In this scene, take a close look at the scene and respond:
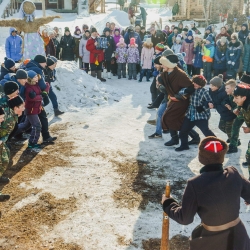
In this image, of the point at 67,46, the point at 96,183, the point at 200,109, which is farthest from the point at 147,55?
the point at 96,183

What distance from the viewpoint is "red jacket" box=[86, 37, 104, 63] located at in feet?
42.7

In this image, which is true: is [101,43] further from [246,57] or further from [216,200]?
[216,200]

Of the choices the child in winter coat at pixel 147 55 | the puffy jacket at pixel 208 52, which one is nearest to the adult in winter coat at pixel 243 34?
the puffy jacket at pixel 208 52

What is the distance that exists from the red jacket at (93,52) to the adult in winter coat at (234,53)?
4.42 meters

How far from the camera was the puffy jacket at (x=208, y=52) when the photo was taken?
13.0 metres

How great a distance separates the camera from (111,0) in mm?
51219

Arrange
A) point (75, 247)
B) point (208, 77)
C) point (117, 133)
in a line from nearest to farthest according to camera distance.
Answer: point (75, 247) < point (117, 133) < point (208, 77)

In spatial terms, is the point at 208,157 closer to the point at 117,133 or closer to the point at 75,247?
the point at 75,247

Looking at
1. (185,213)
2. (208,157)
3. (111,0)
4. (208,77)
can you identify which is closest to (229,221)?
(185,213)

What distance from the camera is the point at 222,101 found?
7016 millimetres

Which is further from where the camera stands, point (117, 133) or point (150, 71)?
point (150, 71)

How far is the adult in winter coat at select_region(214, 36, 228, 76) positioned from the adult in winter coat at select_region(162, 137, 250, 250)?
1038cm

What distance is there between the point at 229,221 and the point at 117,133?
541cm

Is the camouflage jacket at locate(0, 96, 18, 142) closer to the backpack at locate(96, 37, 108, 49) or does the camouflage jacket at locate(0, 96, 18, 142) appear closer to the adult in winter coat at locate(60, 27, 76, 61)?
the backpack at locate(96, 37, 108, 49)
